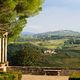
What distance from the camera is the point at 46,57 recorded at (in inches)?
1721

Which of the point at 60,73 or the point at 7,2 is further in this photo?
the point at 60,73

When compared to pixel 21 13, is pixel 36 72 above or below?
below

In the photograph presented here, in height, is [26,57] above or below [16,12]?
below

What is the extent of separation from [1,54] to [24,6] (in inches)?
266

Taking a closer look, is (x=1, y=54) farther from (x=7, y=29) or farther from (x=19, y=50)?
(x=19, y=50)

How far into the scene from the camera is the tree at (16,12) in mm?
27062

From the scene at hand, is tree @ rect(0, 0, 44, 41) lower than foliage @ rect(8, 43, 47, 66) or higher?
higher

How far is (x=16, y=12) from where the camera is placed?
98.5 feet

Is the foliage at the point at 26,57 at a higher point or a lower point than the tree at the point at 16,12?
lower

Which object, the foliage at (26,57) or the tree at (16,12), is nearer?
the tree at (16,12)

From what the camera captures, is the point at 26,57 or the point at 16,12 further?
the point at 26,57

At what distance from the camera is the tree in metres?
27.1

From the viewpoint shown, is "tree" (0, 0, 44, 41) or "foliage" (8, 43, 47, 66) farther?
"foliage" (8, 43, 47, 66)

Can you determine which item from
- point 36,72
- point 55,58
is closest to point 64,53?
point 55,58
